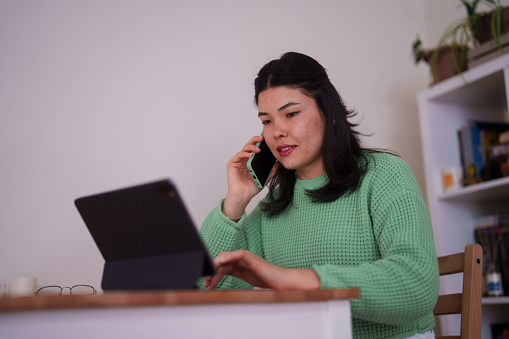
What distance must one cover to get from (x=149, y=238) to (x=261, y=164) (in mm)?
847

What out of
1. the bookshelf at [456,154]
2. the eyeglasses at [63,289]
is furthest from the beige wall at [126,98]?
the bookshelf at [456,154]

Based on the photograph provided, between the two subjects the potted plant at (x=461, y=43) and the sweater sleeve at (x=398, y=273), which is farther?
the potted plant at (x=461, y=43)

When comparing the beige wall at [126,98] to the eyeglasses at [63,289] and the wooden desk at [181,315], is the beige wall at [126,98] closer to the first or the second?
the eyeglasses at [63,289]

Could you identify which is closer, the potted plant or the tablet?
the tablet

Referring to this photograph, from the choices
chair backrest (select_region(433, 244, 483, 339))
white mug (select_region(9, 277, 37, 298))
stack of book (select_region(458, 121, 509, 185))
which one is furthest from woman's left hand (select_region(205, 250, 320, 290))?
stack of book (select_region(458, 121, 509, 185))

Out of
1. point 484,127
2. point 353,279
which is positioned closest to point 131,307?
point 353,279

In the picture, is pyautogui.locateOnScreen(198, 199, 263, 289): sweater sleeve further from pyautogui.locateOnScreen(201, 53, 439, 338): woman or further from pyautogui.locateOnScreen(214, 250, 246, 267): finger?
pyautogui.locateOnScreen(214, 250, 246, 267): finger

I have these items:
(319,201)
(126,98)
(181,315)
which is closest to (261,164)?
Answer: (319,201)

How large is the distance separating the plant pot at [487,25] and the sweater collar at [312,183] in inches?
43.1

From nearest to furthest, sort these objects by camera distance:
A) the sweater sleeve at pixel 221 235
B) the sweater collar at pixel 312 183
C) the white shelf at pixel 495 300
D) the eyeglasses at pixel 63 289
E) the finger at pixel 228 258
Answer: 1. the finger at pixel 228 258
2. the sweater sleeve at pixel 221 235
3. the sweater collar at pixel 312 183
4. the eyeglasses at pixel 63 289
5. the white shelf at pixel 495 300

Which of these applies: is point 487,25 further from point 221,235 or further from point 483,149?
point 221,235

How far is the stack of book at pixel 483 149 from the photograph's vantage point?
2205 millimetres

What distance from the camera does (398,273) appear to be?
1.01 m

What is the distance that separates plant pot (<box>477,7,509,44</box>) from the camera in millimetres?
2113
